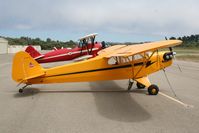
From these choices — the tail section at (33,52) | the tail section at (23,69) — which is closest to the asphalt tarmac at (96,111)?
the tail section at (23,69)

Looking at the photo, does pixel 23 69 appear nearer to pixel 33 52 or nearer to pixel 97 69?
pixel 97 69

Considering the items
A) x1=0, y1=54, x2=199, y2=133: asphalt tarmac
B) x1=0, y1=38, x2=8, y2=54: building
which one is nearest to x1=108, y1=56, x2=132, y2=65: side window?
x1=0, y1=54, x2=199, y2=133: asphalt tarmac

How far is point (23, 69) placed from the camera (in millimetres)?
10484

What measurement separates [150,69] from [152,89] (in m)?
1.09

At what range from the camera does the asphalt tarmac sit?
6.33 meters

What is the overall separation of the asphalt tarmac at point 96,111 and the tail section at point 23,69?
665mm

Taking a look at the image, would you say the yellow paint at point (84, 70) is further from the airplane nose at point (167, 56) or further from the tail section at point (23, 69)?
the airplane nose at point (167, 56)

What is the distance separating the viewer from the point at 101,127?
6.36 m

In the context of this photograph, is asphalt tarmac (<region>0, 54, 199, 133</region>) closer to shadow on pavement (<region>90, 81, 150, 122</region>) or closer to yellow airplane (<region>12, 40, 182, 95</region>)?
shadow on pavement (<region>90, 81, 150, 122</region>)

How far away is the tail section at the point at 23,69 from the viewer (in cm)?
1043

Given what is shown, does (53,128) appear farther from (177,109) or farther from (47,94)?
(47,94)

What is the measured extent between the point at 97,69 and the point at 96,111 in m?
3.36

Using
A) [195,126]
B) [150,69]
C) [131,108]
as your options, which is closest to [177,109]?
[131,108]

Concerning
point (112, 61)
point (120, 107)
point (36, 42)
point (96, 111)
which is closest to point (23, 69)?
point (112, 61)
